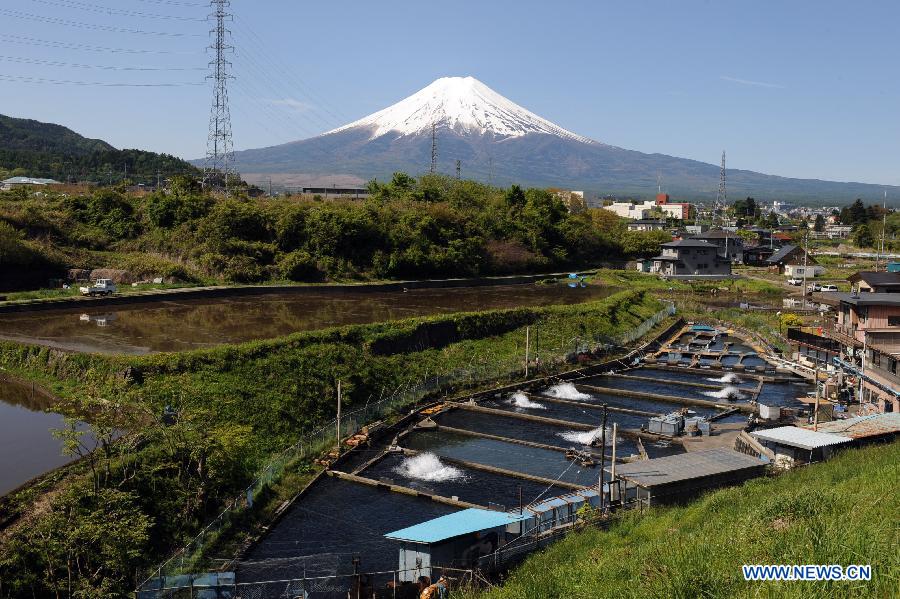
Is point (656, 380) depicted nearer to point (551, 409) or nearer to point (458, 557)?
point (551, 409)

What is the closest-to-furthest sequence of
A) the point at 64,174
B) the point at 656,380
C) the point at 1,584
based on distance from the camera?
the point at 1,584 < the point at 656,380 < the point at 64,174

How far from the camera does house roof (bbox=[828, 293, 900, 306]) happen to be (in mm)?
20953

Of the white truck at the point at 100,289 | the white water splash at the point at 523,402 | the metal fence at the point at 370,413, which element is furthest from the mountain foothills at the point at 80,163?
the white water splash at the point at 523,402

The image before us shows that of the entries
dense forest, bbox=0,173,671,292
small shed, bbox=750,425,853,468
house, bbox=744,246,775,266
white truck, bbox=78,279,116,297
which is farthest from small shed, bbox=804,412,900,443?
house, bbox=744,246,775,266

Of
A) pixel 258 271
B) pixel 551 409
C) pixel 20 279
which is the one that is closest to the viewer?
pixel 551 409

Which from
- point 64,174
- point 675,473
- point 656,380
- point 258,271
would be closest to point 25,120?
point 64,174

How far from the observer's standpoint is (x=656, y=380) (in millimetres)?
25359

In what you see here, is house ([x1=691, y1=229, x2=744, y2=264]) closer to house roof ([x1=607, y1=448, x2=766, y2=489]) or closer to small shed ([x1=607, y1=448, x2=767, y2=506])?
house roof ([x1=607, y1=448, x2=766, y2=489])

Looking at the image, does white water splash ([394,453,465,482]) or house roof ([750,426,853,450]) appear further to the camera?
white water splash ([394,453,465,482])

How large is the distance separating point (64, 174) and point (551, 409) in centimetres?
6295

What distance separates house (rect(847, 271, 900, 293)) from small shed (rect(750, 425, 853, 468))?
40.5ft

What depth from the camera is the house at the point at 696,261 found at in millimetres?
49844

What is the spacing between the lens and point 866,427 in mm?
15547

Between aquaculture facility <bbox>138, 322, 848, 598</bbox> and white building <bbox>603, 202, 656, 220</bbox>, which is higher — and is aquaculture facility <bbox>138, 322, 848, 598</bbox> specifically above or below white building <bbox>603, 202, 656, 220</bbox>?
below
